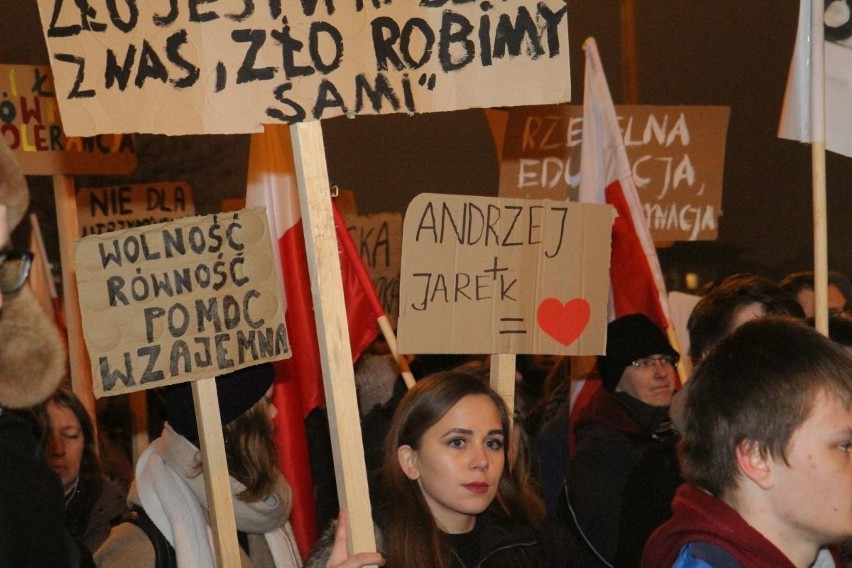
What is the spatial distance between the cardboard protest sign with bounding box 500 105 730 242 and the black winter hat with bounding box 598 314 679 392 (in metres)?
2.39

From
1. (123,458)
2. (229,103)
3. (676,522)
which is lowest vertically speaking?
(123,458)

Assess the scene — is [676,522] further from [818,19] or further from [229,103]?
[818,19]

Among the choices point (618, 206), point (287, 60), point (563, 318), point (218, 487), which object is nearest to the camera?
point (287, 60)

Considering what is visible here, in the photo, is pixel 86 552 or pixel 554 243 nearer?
pixel 86 552

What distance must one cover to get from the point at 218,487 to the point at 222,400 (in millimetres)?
404

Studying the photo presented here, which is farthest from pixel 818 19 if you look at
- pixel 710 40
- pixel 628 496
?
pixel 710 40

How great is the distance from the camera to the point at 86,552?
98.7 inches

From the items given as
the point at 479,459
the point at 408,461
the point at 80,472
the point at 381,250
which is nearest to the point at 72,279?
the point at 80,472

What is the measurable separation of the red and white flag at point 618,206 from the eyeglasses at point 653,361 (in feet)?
1.91

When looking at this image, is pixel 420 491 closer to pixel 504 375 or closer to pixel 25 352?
pixel 504 375

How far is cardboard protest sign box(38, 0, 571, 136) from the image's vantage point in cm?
268

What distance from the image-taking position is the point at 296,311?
4711mm

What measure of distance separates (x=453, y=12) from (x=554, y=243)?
94 cm

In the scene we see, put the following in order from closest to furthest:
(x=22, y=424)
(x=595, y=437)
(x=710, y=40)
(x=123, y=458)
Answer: (x=22, y=424) < (x=595, y=437) < (x=123, y=458) < (x=710, y=40)
